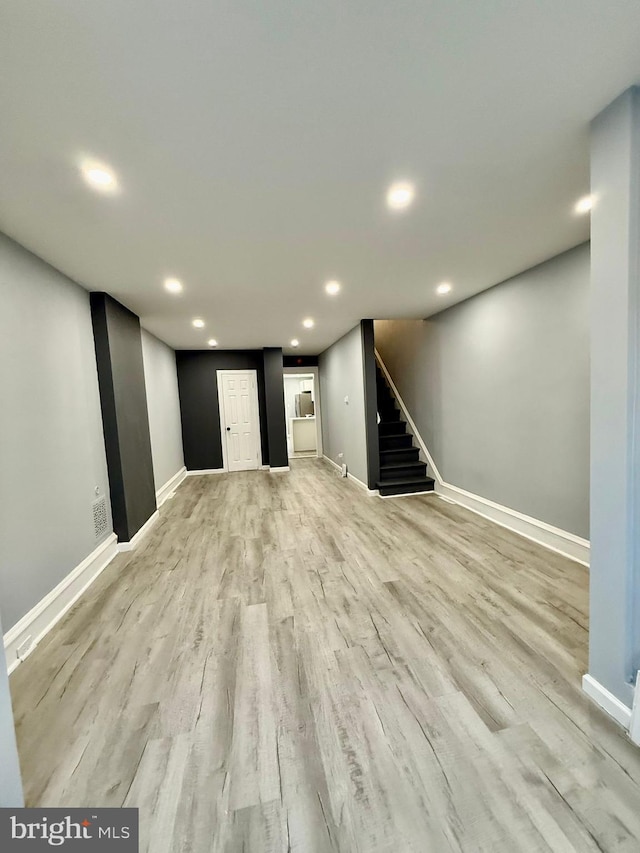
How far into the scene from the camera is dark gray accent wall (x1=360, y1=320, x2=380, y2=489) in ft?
15.4

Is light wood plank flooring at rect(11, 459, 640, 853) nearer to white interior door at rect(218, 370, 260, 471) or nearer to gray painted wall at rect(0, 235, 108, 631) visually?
gray painted wall at rect(0, 235, 108, 631)

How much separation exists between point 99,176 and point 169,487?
15.3 feet

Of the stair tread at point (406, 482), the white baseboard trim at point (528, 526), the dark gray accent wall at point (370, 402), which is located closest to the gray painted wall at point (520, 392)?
the white baseboard trim at point (528, 526)

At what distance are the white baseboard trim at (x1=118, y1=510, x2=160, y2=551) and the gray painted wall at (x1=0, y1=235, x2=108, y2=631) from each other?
0.48 metres

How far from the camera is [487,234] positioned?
7.67ft

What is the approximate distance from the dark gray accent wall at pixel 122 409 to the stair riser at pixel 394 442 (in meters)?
3.37

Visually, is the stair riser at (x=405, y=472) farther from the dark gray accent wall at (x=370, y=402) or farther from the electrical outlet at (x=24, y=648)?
the electrical outlet at (x=24, y=648)

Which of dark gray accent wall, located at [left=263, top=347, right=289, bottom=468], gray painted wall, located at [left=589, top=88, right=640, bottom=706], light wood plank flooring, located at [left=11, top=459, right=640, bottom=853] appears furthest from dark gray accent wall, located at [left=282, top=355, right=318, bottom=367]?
gray painted wall, located at [left=589, top=88, right=640, bottom=706]

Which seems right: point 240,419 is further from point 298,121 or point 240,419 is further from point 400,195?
point 298,121

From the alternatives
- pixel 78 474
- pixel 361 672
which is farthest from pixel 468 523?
pixel 78 474

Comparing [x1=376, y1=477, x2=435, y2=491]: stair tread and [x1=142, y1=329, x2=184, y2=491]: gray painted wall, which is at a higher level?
[x1=142, y1=329, x2=184, y2=491]: gray painted wall

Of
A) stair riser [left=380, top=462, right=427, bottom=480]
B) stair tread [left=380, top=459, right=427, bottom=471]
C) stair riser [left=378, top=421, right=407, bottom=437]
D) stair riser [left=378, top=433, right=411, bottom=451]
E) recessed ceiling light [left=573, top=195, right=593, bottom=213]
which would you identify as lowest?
stair riser [left=380, top=462, right=427, bottom=480]

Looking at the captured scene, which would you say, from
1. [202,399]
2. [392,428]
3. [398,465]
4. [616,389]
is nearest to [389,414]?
[392,428]

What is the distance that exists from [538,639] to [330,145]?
2695 millimetres
